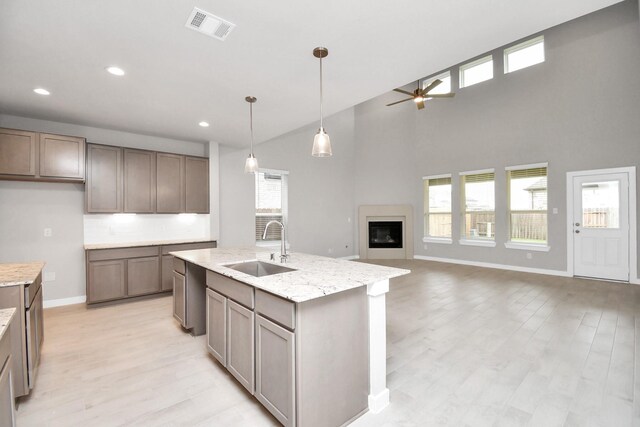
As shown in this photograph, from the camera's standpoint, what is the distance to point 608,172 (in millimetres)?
5133

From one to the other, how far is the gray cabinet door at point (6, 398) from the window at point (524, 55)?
8410 mm

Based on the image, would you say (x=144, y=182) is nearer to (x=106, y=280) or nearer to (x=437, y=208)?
(x=106, y=280)

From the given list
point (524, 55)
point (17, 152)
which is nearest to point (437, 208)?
point (524, 55)

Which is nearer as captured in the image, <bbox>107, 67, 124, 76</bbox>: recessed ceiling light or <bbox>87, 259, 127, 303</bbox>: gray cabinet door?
<bbox>107, 67, 124, 76</bbox>: recessed ceiling light

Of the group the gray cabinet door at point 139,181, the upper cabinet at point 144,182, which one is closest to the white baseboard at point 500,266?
the upper cabinet at point 144,182

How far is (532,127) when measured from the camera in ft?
19.7

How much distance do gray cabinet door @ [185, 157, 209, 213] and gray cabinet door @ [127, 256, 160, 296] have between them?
1.05m

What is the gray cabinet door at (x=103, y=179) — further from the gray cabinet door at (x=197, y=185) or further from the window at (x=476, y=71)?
the window at (x=476, y=71)

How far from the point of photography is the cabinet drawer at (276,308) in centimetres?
164

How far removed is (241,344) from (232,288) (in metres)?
0.40

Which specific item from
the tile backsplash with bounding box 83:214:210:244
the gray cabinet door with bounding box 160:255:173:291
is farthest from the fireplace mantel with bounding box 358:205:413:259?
the gray cabinet door with bounding box 160:255:173:291

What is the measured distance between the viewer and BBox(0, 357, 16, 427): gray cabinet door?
1.18 meters

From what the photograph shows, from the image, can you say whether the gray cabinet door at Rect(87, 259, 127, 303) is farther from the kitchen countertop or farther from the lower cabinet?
the lower cabinet

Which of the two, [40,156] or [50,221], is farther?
[50,221]
